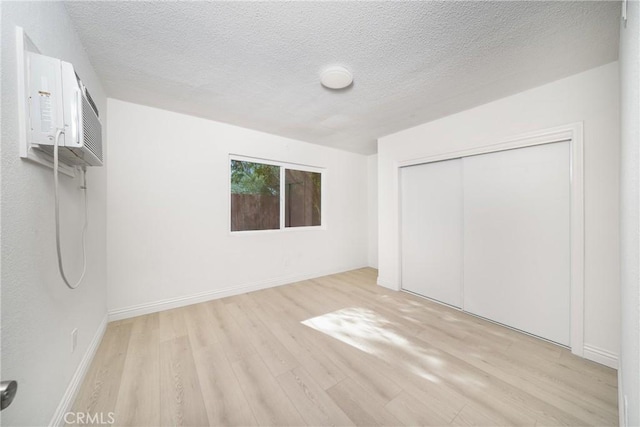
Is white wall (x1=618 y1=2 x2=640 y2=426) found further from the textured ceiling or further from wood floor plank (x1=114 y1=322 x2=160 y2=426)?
wood floor plank (x1=114 y1=322 x2=160 y2=426)

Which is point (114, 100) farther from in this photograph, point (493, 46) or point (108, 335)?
point (493, 46)

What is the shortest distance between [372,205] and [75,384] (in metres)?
4.33

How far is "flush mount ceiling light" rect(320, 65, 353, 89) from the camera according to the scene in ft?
5.84

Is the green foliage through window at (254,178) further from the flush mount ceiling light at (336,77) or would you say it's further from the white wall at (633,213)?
the white wall at (633,213)

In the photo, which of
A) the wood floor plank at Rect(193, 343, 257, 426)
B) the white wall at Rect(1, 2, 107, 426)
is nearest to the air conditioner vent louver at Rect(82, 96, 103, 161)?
the white wall at Rect(1, 2, 107, 426)

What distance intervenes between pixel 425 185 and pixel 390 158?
2.23ft

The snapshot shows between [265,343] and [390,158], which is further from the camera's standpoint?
[390,158]

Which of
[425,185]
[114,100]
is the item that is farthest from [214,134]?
[425,185]

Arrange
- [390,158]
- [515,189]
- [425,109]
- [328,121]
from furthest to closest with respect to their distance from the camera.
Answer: [390,158]
[328,121]
[425,109]
[515,189]

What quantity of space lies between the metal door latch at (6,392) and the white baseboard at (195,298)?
93.4 inches

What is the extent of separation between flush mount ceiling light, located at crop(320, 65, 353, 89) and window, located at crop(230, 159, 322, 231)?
5.78 ft

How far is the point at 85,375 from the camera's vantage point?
1.55 m

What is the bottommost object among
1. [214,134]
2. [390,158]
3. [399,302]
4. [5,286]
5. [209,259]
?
[399,302]

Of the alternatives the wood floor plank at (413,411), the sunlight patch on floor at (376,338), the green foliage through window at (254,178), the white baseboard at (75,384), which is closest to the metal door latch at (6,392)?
the white baseboard at (75,384)
